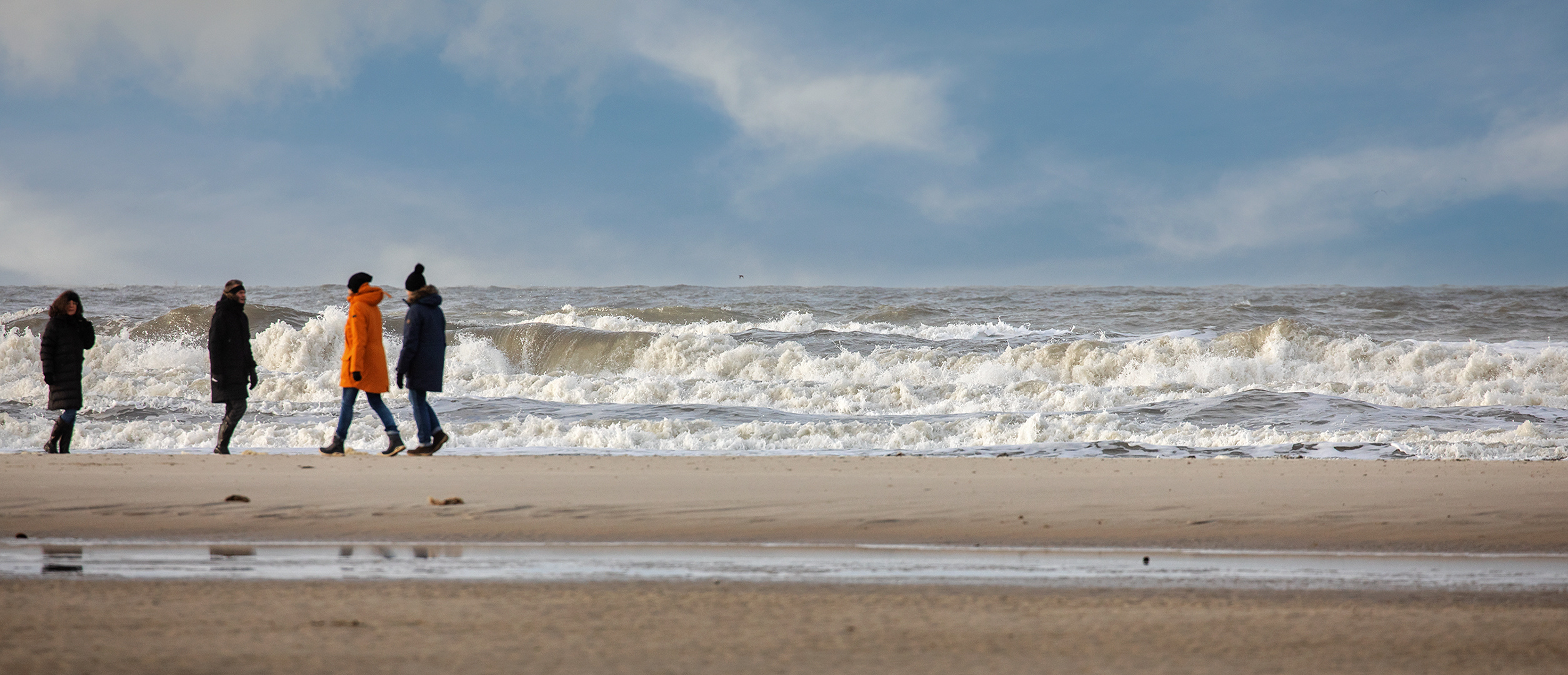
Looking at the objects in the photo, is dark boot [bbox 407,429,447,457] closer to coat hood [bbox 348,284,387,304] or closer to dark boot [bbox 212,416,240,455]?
coat hood [bbox 348,284,387,304]

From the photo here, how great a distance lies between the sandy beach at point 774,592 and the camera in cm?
310

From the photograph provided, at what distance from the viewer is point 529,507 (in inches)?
240

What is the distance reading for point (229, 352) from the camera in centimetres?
945

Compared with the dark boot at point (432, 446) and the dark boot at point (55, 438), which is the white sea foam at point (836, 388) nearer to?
the dark boot at point (55, 438)

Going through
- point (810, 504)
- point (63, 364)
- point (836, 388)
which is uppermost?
point (63, 364)

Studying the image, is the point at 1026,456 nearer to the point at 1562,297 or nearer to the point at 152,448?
the point at 152,448

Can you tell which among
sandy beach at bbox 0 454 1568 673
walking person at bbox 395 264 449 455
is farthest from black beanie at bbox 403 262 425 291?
sandy beach at bbox 0 454 1568 673

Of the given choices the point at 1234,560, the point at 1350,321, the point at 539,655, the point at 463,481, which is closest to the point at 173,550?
the point at 463,481

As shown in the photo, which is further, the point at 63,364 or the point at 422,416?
the point at 63,364

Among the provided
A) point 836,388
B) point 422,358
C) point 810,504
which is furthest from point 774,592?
point 836,388

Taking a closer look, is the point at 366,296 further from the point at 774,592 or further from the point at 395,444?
the point at 774,592

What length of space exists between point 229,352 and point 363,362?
4.66 ft

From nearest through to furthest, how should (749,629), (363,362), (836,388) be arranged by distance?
(749,629) < (363,362) < (836,388)

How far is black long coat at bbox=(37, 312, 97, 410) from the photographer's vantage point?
378 inches
